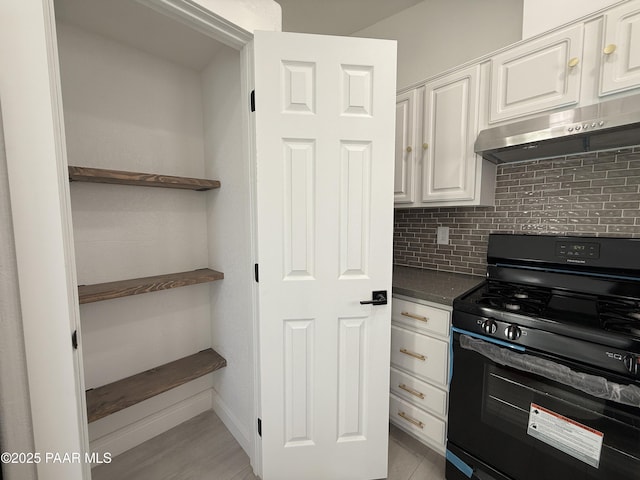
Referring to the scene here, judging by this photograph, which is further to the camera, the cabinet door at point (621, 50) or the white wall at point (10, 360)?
the cabinet door at point (621, 50)

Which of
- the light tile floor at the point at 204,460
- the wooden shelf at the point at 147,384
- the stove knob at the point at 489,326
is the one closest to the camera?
the stove knob at the point at 489,326

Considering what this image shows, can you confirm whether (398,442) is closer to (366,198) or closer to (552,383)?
(552,383)

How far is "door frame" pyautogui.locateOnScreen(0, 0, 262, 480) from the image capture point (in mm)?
728

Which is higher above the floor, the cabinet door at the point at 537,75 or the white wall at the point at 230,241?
the cabinet door at the point at 537,75

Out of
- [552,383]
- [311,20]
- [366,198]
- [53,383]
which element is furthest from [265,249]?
[311,20]

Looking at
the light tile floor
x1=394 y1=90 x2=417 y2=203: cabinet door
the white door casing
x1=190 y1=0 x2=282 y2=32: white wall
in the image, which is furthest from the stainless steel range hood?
the light tile floor

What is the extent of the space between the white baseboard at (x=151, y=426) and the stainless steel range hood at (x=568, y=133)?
8.23 ft

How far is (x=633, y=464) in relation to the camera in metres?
0.98

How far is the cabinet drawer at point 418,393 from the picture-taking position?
1.58m

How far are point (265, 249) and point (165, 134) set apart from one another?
115cm

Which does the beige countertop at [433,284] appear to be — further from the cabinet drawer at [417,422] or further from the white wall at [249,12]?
the white wall at [249,12]

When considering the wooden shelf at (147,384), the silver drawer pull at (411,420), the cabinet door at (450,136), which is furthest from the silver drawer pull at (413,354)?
the wooden shelf at (147,384)

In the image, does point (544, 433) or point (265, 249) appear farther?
point (265, 249)

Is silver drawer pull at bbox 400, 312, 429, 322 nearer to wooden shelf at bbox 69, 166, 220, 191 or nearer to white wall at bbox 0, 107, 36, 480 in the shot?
wooden shelf at bbox 69, 166, 220, 191
